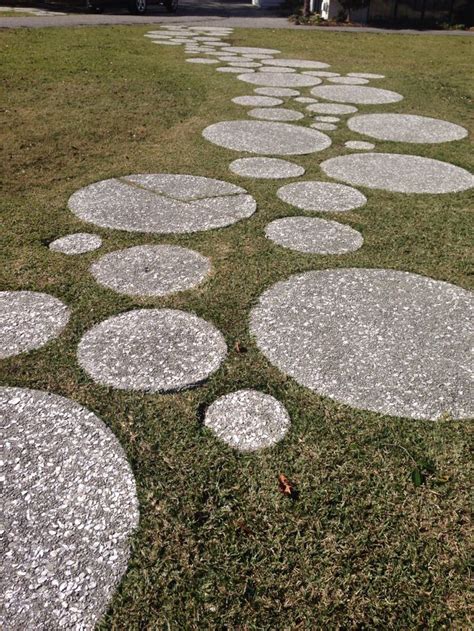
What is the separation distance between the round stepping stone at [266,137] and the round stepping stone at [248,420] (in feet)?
7.79

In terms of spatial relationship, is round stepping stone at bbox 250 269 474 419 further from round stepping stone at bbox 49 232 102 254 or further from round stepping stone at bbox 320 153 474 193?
round stepping stone at bbox 320 153 474 193

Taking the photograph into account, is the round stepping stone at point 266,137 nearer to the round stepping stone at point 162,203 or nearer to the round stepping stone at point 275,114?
the round stepping stone at point 275,114

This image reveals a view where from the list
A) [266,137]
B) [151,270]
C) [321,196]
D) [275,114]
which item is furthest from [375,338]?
Result: [275,114]

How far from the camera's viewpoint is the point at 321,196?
2.89m

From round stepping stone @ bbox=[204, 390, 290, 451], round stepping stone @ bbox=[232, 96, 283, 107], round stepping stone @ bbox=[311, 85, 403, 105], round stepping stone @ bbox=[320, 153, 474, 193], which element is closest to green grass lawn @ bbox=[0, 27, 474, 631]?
round stepping stone @ bbox=[204, 390, 290, 451]

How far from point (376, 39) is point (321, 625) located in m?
11.1

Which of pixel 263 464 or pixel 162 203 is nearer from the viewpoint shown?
pixel 263 464

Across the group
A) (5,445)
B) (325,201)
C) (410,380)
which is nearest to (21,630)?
(5,445)

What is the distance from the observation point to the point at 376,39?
10.2m

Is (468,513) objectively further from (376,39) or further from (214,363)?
(376,39)

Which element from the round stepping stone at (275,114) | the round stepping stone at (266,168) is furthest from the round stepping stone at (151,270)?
the round stepping stone at (275,114)

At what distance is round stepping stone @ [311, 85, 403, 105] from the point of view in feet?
16.6

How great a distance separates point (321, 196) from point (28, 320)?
5.52 feet

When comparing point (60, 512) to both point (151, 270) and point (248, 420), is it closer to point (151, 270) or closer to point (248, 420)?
point (248, 420)
